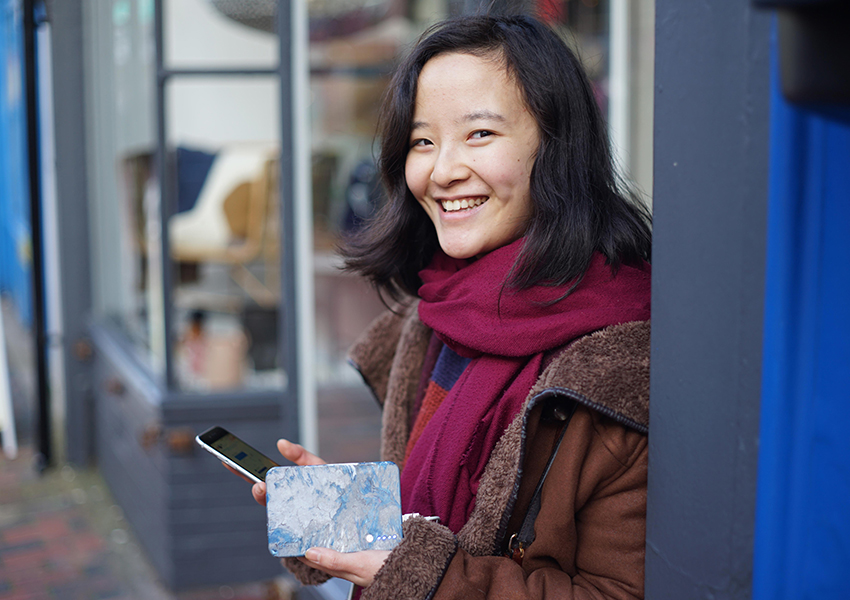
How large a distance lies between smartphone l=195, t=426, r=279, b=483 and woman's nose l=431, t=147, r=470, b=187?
2.07 feet

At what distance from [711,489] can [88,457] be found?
504 cm

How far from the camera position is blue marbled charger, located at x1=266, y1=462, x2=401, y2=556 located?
4.29 ft

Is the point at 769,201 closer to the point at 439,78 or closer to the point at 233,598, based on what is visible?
the point at 439,78

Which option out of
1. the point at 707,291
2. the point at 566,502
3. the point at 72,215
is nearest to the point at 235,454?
the point at 566,502

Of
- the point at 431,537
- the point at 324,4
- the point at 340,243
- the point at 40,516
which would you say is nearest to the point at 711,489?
the point at 431,537

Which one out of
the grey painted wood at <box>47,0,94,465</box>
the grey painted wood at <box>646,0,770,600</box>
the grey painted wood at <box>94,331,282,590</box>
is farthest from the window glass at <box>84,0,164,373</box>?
the grey painted wood at <box>646,0,770,600</box>

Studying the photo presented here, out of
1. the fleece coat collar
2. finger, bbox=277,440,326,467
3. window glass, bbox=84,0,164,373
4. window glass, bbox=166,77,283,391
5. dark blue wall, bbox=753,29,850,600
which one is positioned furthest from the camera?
window glass, bbox=84,0,164,373

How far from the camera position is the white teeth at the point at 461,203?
1.50m

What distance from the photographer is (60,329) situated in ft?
17.3

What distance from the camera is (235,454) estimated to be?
5.34 ft

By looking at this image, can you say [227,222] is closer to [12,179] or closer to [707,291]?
[707,291]

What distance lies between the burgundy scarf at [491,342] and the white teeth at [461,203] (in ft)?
0.32

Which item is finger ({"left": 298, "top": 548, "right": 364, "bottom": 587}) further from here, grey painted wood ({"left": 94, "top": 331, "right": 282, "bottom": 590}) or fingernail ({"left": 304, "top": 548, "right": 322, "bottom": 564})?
grey painted wood ({"left": 94, "top": 331, "right": 282, "bottom": 590})

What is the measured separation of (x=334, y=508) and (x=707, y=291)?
2.25 ft
